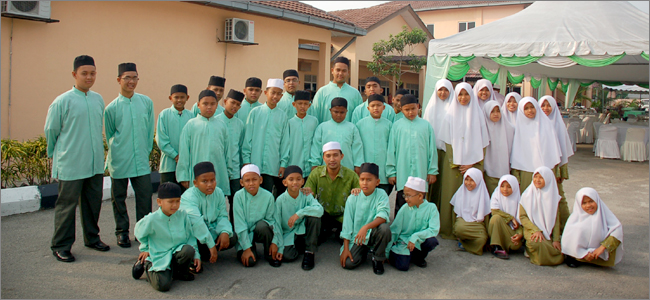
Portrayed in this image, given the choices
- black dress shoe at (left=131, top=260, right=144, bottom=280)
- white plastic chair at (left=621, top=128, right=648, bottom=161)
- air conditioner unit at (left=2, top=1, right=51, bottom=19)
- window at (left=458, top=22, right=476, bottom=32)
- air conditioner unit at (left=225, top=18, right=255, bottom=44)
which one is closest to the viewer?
black dress shoe at (left=131, top=260, right=144, bottom=280)

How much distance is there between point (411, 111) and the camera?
4.89m

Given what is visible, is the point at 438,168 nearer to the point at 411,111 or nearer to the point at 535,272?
the point at 411,111

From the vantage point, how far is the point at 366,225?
404cm

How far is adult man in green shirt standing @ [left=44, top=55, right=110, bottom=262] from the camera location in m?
4.02

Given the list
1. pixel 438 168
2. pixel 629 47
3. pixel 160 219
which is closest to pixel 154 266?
pixel 160 219

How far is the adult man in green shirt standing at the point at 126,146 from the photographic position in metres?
4.48

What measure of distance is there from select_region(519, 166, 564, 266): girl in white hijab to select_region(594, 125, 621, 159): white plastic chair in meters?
8.93

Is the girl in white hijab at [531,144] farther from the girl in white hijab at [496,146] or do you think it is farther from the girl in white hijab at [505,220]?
the girl in white hijab at [505,220]

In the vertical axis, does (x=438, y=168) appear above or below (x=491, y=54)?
below

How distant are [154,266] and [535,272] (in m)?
3.19

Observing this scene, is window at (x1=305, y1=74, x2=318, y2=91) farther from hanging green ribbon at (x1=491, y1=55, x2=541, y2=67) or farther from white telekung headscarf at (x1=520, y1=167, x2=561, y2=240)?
white telekung headscarf at (x1=520, y1=167, x2=561, y2=240)

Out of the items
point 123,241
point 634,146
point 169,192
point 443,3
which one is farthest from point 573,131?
point 169,192

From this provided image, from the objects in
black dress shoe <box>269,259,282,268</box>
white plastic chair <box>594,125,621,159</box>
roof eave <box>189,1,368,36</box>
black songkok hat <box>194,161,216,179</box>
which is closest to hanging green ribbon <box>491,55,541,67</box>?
roof eave <box>189,1,368,36</box>

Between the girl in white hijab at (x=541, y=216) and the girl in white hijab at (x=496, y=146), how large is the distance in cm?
72
